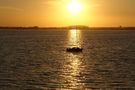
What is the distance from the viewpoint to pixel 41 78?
5775 cm

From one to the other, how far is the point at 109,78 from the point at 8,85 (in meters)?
16.2

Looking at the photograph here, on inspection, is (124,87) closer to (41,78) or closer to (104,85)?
(104,85)

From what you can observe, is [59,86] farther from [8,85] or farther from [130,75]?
[130,75]

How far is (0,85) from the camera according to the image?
1984 inches

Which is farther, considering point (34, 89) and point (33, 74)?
point (33, 74)

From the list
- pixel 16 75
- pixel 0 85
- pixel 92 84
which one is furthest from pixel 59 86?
pixel 16 75

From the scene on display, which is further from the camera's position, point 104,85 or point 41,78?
point 41,78

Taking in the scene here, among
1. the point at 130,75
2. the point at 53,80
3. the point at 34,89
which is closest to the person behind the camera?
the point at 34,89

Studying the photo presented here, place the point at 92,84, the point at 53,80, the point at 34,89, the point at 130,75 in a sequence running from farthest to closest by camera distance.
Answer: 1. the point at 130,75
2. the point at 53,80
3. the point at 92,84
4. the point at 34,89

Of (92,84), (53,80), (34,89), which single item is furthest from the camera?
(53,80)

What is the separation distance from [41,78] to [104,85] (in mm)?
11587

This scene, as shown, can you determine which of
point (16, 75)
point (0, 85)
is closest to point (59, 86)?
point (0, 85)

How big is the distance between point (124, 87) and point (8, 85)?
15981 mm

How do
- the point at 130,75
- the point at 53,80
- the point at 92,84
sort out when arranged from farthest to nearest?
the point at 130,75 < the point at 53,80 < the point at 92,84
